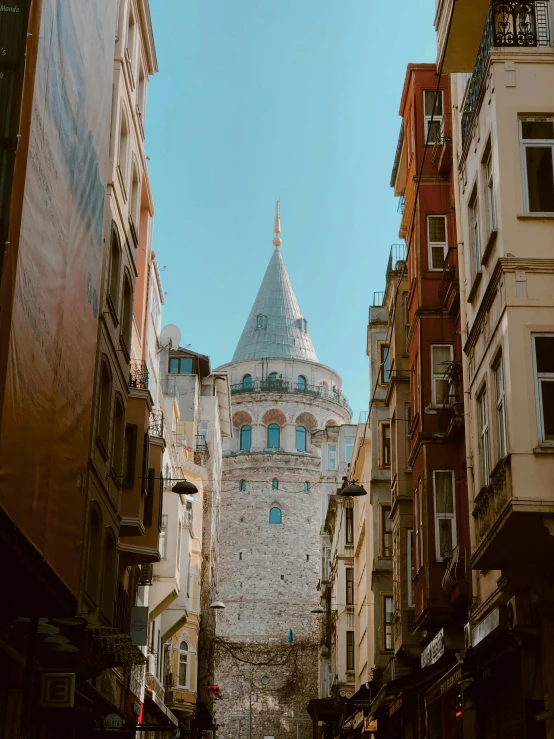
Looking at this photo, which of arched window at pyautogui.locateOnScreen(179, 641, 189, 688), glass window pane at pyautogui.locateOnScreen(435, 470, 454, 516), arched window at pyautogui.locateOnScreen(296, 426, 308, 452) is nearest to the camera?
glass window pane at pyautogui.locateOnScreen(435, 470, 454, 516)

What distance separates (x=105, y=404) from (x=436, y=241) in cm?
721

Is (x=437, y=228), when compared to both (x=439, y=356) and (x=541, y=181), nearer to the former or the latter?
(x=439, y=356)

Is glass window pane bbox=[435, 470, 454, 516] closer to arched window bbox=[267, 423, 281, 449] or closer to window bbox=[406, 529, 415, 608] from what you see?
window bbox=[406, 529, 415, 608]

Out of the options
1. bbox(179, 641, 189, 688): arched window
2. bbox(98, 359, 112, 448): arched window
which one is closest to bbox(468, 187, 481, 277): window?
bbox(98, 359, 112, 448): arched window

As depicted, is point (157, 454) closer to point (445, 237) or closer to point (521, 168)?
point (445, 237)

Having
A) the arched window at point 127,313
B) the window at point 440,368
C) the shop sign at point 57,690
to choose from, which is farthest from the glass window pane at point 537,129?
the arched window at point 127,313

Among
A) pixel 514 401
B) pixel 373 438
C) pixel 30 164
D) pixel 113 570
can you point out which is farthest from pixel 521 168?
pixel 373 438

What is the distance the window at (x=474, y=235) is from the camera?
60.9 feet

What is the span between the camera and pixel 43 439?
15867mm

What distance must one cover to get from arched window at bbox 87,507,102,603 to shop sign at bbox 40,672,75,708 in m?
3.72

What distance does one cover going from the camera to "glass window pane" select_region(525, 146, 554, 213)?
16.3 m

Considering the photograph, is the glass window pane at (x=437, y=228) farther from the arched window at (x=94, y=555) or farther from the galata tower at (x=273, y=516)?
the galata tower at (x=273, y=516)

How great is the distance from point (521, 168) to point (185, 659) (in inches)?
1525

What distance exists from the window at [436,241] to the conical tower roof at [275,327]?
224 ft
